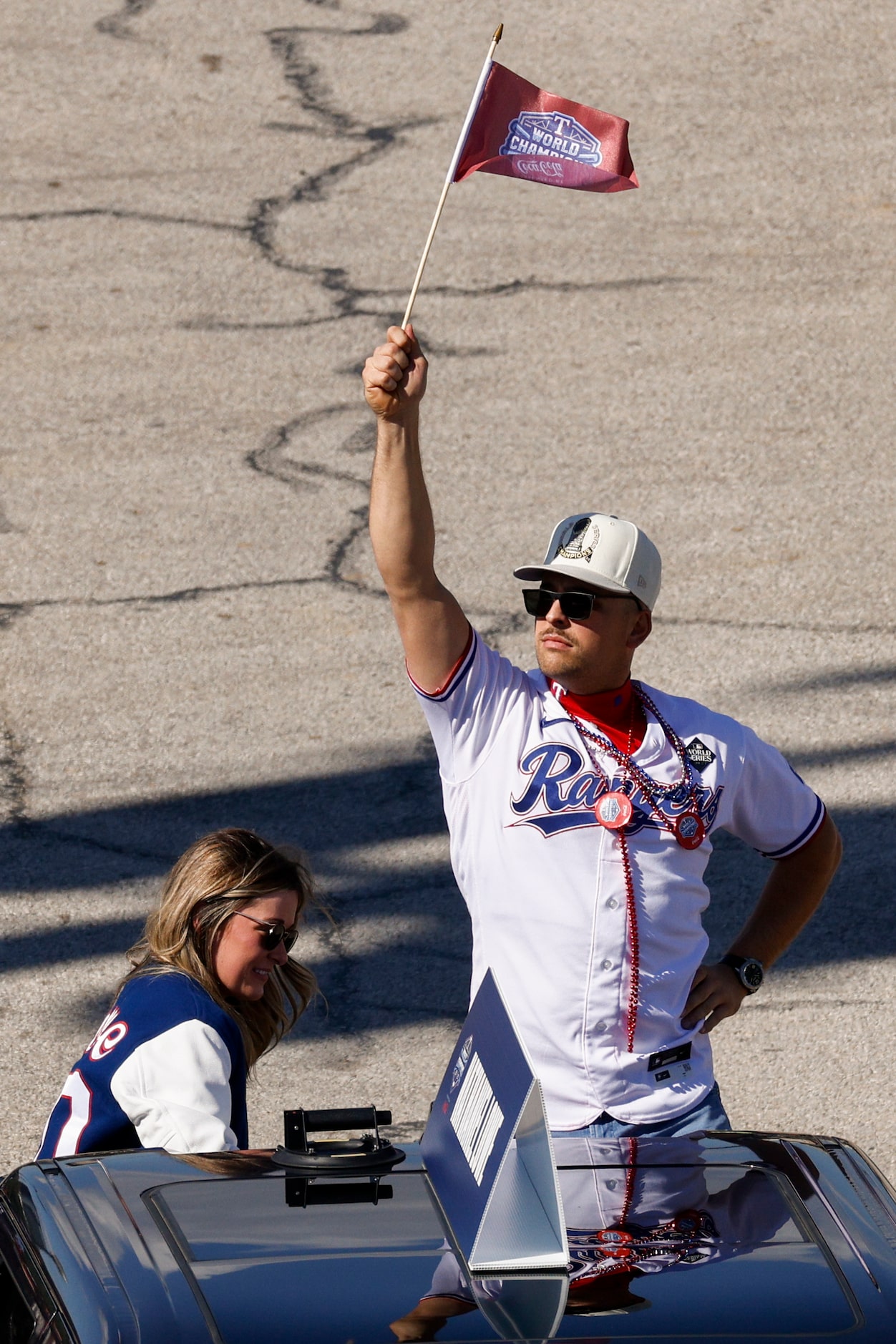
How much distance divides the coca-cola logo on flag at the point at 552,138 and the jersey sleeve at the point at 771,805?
1455mm

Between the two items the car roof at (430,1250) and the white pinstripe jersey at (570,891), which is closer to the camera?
the car roof at (430,1250)

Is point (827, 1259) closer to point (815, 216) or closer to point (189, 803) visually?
point (189, 803)

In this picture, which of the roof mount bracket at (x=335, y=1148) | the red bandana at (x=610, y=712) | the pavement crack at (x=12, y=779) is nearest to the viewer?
the roof mount bracket at (x=335, y=1148)

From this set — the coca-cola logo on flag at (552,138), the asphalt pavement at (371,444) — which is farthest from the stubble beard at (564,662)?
the asphalt pavement at (371,444)

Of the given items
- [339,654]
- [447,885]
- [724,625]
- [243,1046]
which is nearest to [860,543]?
[724,625]

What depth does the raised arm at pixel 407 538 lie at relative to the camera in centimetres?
343

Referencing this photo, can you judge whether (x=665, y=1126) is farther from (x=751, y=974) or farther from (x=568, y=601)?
(x=568, y=601)

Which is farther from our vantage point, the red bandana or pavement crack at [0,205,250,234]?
pavement crack at [0,205,250,234]

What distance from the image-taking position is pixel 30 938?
580 centimetres

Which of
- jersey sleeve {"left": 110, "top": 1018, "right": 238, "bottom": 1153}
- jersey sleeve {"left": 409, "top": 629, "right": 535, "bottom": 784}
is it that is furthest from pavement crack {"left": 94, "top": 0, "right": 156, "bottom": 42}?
jersey sleeve {"left": 110, "top": 1018, "right": 238, "bottom": 1153}

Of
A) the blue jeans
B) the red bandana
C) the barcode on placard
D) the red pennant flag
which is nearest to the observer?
the barcode on placard

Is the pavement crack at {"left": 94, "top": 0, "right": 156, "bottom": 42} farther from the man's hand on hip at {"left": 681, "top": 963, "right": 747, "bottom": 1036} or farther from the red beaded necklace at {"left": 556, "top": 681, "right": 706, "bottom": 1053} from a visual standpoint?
the man's hand on hip at {"left": 681, "top": 963, "right": 747, "bottom": 1036}

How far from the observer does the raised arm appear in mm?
3428

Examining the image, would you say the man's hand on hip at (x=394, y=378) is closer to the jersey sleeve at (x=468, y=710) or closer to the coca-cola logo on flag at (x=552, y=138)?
the jersey sleeve at (x=468, y=710)
